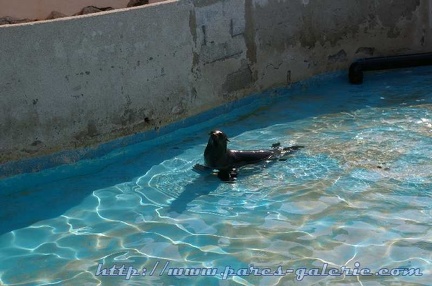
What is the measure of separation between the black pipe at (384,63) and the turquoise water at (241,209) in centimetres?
163

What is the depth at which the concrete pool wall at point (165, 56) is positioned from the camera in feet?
24.2

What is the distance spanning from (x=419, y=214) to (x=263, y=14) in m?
4.36

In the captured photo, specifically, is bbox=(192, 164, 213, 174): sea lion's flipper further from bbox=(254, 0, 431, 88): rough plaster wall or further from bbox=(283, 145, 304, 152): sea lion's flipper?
bbox=(254, 0, 431, 88): rough plaster wall

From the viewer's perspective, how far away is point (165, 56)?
28.0 ft

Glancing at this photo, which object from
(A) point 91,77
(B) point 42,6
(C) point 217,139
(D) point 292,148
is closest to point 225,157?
(C) point 217,139

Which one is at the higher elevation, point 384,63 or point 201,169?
point 384,63

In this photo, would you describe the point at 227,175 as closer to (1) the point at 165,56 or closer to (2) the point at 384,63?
(1) the point at 165,56

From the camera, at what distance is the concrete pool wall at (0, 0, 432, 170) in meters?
7.39

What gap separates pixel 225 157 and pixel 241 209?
0.92m

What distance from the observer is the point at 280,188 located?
6.86 m

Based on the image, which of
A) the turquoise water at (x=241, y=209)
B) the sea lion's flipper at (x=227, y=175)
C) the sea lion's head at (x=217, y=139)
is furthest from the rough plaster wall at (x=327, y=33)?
the sea lion's flipper at (x=227, y=175)

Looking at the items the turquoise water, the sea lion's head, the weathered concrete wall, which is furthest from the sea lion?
the weathered concrete wall

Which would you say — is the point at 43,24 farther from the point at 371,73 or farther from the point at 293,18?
the point at 371,73

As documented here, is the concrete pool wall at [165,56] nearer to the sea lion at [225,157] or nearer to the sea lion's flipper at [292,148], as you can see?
the sea lion at [225,157]
